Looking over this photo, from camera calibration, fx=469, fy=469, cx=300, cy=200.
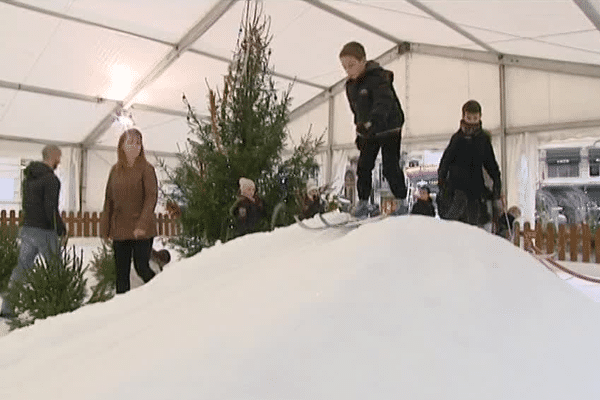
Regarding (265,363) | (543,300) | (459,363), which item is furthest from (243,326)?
(543,300)

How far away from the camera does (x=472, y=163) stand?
116 inches

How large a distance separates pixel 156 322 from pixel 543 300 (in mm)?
1074

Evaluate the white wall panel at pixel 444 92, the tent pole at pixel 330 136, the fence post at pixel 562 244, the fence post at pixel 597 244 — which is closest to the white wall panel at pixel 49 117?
the tent pole at pixel 330 136

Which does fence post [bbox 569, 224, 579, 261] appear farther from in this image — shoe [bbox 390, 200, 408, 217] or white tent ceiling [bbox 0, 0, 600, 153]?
shoe [bbox 390, 200, 408, 217]

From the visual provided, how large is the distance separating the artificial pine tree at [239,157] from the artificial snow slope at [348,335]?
158 cm

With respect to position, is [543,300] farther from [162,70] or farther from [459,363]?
[162,70]

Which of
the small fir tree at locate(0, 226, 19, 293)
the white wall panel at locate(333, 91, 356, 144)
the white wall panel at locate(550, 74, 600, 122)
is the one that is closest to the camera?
the small fir tree at locate(0, 226, 19, 293)

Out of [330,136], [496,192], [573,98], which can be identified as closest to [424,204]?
[496,192]

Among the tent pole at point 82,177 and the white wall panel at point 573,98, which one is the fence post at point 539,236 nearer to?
the white wall panel at point 573,98

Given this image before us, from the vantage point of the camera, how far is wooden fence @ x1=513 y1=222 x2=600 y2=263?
7.18 meters

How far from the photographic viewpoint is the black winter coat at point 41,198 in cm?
313

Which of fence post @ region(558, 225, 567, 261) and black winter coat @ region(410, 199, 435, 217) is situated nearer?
black winter coat @ region(410, 199, 435, 217)

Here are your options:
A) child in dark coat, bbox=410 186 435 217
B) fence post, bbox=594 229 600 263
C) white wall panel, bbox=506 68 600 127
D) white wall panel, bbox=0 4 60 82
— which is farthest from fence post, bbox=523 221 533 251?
white wall panel, bbox=0 4 60 82

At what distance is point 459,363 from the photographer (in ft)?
3.19
